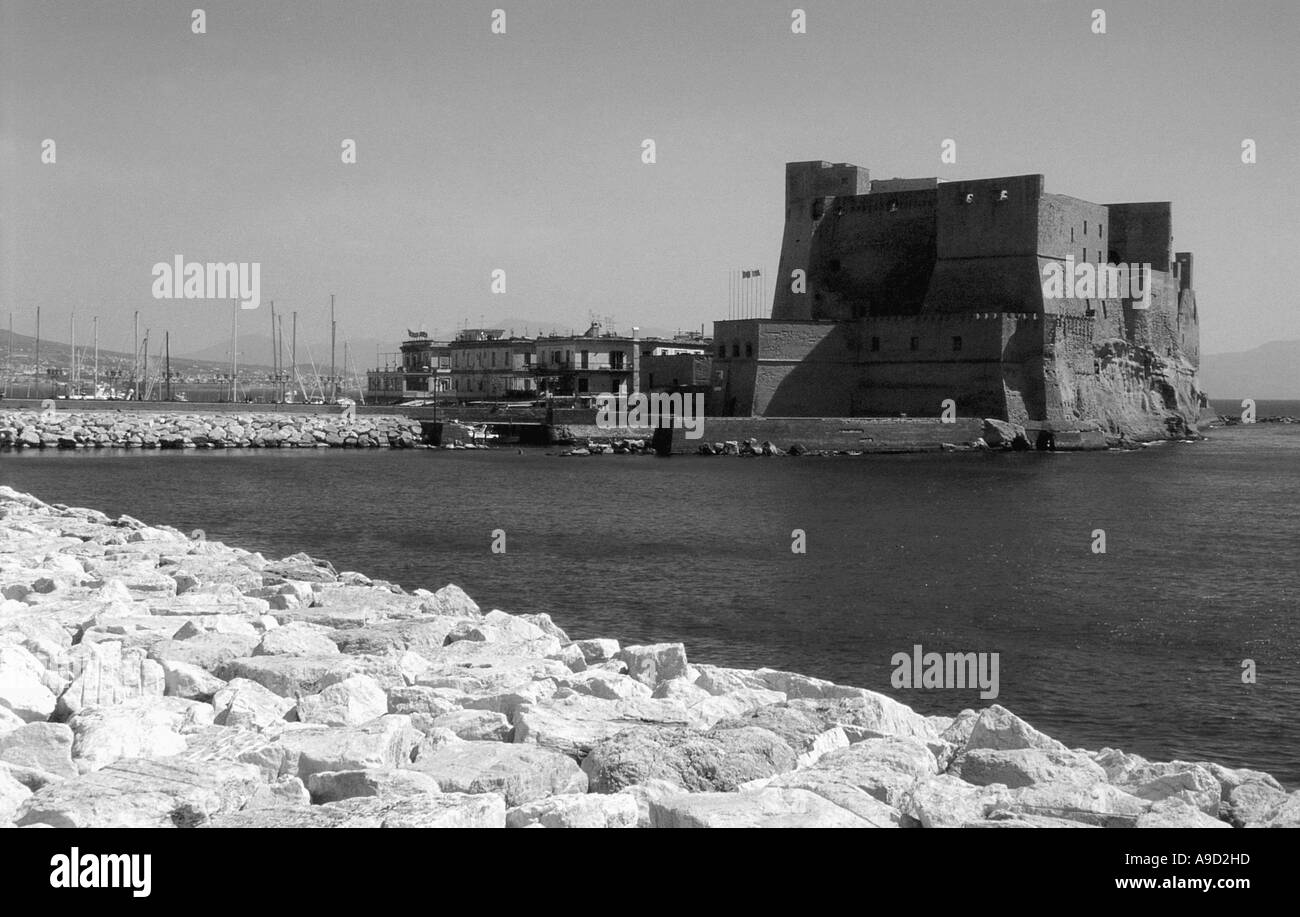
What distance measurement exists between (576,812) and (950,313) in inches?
1863

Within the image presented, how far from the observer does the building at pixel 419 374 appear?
72750mm

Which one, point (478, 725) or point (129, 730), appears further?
point (478, 725)

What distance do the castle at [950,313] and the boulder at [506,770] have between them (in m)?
42.9

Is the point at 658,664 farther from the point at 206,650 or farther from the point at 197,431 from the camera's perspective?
the point at 197,431

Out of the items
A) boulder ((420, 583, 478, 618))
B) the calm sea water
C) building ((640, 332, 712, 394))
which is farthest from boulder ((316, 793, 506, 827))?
building ((640, 332, 712, 394))

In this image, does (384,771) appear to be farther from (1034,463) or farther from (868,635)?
(1034,463)

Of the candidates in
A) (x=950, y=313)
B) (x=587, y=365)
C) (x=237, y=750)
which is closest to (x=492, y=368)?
(x=587, y=365)

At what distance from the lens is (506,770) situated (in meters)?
6.41

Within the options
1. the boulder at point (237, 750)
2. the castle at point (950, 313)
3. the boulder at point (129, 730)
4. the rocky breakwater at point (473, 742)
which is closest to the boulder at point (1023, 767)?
the rocky breakwater at point (473, 742)

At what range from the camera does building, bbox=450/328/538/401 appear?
68.1 meters
